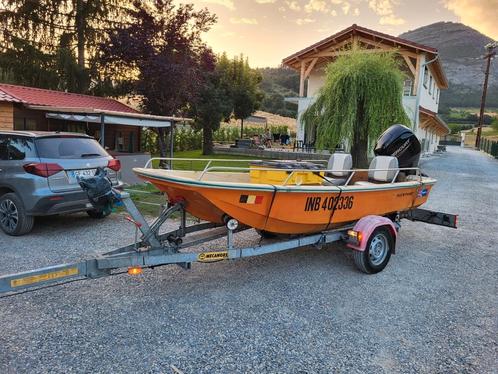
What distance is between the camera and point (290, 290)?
14.8 feet

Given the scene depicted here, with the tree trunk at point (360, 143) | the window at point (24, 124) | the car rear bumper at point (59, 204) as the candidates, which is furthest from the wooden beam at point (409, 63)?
the car rear bumper at point (59, 204)

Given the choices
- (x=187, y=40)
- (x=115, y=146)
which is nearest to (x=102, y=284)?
(x=115, y=146)

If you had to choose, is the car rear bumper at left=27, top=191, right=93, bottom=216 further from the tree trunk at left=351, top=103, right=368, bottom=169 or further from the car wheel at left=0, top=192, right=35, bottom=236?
the tree trunk at left=351, top=103, right=368, bottom=169

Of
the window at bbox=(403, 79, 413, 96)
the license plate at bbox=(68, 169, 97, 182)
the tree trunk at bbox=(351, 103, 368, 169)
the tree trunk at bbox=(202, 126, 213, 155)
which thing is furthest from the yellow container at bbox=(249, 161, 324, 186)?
the window at bbox=(403, 79, 413, 96)

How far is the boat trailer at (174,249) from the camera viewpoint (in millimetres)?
3178

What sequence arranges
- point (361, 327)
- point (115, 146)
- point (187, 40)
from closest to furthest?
point (361, 327) < point (115, 146) < point (187, 40)

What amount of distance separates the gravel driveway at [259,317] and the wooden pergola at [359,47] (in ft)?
52.8

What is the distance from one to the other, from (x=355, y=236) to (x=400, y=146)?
8.74 feet

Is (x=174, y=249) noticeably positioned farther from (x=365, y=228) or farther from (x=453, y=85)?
(x=453, y=85)

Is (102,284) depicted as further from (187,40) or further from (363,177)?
(187,40)

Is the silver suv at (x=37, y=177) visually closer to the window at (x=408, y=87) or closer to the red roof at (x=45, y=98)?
the red roof at (x=45, y=98)

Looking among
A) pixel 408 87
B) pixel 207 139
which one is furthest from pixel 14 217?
pixel 408 87

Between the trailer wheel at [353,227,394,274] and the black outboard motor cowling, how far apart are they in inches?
79.5

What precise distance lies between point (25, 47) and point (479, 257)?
18.9 meters
